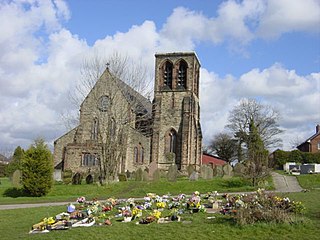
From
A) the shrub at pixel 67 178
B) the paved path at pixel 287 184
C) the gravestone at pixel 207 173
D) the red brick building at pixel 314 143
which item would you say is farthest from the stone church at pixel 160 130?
the red brick building at pixel 314 143

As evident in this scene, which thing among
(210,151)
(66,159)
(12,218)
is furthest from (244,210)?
(210,151)

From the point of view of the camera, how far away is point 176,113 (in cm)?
5038

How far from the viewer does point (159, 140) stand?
50125 mm

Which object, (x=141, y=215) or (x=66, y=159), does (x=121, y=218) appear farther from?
(x=66, y=159)

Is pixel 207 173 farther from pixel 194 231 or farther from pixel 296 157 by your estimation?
pixel 296 157

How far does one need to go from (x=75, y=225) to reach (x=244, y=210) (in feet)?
17.5

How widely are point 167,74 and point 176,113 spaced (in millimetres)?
5685

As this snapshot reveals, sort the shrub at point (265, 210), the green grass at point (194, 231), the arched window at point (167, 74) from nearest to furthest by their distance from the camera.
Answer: the green grass at point (194, 231) → the shrub at point (265, 210) → the arched window at point (167, 74)

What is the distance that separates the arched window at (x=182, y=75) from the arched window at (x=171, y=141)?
6242 millimetres

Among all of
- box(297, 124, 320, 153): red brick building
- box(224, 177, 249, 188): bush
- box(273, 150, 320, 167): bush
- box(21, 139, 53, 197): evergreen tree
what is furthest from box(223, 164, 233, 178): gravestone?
box(297, 124, 320, 153): red brick building

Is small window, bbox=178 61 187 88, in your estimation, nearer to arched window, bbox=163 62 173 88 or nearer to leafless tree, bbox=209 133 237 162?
arched window, bbox=163 62 173 88

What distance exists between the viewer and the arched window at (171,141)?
49.8 metres

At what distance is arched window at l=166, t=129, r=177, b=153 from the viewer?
164ft

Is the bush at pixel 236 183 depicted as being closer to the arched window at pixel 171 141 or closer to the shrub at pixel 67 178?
the shrub at pixel 67 178
